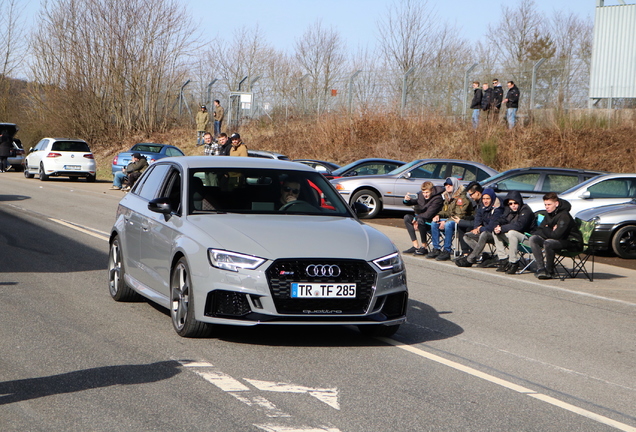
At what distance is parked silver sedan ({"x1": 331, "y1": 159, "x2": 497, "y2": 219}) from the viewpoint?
2152 cm

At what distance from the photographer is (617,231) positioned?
1559 cm

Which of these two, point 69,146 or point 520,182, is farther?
point 69,146

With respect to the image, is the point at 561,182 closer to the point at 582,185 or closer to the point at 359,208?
the point at 582,185

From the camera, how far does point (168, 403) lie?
517 centimetres

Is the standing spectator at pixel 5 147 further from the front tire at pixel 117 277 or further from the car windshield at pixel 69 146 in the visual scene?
the front tire at pixel 117 277

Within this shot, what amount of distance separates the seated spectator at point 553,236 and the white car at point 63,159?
24324 millimetres

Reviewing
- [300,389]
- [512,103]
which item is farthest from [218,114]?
[300,389]

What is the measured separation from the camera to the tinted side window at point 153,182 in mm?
8492

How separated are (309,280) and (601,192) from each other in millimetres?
12026

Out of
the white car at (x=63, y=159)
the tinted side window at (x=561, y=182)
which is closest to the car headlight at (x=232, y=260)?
the tinted side window at (x=561, y=182)

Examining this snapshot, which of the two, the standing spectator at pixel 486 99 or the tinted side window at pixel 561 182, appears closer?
the tinted side window at pixel 561 182

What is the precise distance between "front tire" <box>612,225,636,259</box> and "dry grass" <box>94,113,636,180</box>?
11.1m

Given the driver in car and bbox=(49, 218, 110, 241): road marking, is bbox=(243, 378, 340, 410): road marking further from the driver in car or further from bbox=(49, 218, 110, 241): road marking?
bbox=(49, 218, 110, 241): road marking

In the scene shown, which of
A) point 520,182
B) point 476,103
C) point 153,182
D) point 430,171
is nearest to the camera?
point 153,182
